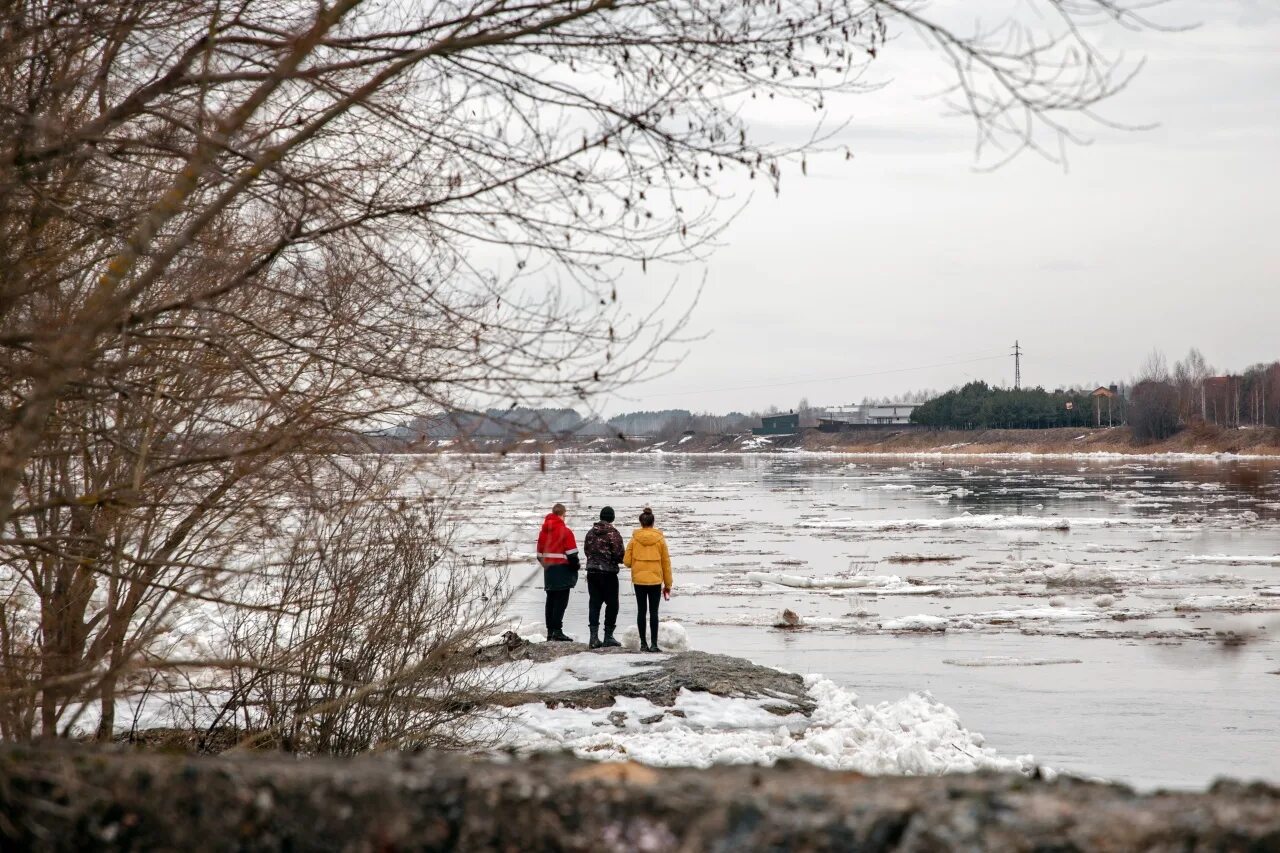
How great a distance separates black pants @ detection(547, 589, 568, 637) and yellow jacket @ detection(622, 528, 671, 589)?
123 cm

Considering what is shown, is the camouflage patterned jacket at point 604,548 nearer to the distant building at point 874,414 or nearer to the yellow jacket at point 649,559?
the yellow jacket at point 649,559

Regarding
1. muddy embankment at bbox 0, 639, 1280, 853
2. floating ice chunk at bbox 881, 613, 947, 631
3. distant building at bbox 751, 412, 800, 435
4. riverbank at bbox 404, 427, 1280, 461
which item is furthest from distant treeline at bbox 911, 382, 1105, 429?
muddy embankment at bbox 0, 639, 1280, 853

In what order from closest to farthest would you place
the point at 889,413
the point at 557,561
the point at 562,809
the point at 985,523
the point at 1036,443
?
the point at 562,809 → the point at 557,561 → the point at 985,523 → the point at 1036,443 → the point at 889,413

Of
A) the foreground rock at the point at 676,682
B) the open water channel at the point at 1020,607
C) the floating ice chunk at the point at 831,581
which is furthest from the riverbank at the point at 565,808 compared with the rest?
the floating ice chunk at the point at 831,581

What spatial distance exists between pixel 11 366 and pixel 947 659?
13.6 metres

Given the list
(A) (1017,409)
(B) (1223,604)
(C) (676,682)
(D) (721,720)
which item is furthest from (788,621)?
Answer: (A) (1017,409)

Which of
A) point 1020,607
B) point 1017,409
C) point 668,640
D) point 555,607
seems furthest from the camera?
point 1017,409

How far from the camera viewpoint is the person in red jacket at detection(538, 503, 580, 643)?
1433 centimetres

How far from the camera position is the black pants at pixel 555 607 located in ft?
49.4

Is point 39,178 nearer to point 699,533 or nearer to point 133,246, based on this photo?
point 133,246

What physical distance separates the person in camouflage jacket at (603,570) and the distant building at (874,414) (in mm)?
138448

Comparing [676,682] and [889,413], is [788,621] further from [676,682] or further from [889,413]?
[889,413]

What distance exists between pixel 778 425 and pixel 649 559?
165047 mm

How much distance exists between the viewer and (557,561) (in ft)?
47.0
